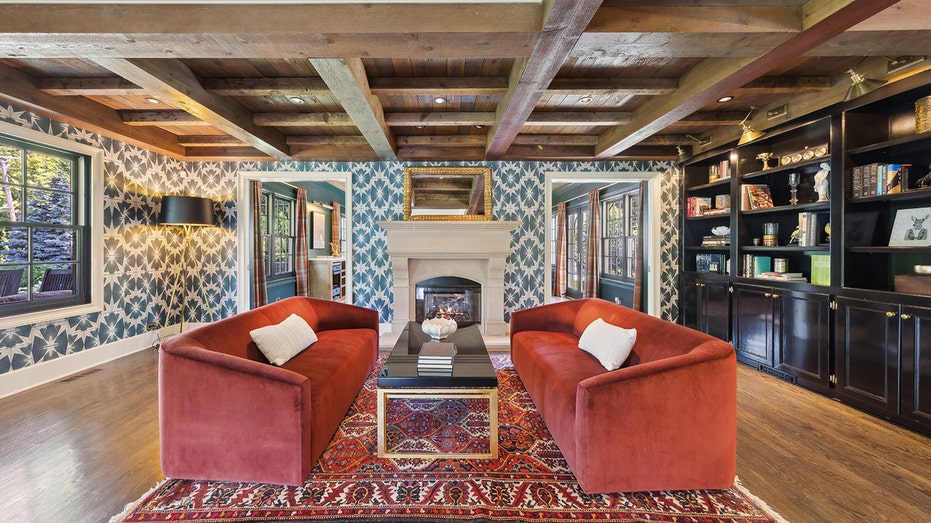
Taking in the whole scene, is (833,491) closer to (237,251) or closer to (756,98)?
(756,98)

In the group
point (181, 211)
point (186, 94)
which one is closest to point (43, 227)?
point (181, 211)

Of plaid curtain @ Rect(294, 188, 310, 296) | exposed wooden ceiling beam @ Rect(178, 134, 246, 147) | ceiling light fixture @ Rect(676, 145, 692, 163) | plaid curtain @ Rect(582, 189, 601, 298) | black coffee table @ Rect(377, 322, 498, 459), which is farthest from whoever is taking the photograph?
plaid curtain @ Rect(582, 189, 601, 298)

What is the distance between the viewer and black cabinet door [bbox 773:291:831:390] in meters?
2.83

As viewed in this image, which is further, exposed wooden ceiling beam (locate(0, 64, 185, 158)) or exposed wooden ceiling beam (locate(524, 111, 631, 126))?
exposed wooden ceiling beam (locate(524, 111, 631, 126))

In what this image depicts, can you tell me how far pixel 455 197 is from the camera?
4723mm

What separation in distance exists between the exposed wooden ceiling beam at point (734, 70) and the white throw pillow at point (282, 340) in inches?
134

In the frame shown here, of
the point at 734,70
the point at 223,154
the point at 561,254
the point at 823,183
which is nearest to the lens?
the point at 734,70

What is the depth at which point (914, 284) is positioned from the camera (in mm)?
2324

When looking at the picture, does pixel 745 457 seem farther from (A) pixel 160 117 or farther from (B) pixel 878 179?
(A) pixel 160 117

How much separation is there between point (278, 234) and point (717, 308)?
6.33m

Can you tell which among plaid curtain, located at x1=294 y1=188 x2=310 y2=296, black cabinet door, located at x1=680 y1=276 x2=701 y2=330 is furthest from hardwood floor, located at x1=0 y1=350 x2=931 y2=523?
plaid curtain, located at x1=294 y1=188 x2=310 y2=296

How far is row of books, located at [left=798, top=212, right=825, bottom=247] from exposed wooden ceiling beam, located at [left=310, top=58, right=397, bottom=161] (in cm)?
381

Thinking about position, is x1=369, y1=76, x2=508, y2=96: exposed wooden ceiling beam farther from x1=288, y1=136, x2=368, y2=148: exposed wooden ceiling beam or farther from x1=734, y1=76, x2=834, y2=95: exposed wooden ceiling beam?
x1=734, y1=76, x2=834, y2=95: exposed wooden ceiling beam

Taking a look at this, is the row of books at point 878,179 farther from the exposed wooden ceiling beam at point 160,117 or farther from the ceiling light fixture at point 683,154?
the exposed wooden ceiling beam at point 160,117
